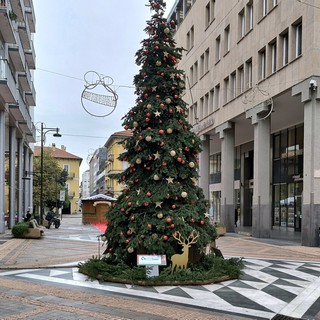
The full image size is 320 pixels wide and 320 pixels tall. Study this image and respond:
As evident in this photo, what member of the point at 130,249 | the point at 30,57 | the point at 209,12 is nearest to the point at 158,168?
the point at 130,249

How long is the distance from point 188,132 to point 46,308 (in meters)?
5.70

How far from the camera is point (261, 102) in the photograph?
25.0 metres

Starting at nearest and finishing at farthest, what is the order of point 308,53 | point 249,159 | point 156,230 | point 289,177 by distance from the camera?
point 156,230
point 308,53
point 289,177
point 249,159

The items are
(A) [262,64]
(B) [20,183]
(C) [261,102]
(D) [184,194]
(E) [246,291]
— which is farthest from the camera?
(B) [20,183]

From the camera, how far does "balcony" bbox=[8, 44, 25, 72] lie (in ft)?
91.5

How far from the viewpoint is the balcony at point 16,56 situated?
1098 inches

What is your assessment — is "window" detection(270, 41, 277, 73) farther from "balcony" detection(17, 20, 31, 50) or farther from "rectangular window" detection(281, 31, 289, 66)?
"balcony" detection(17, 20, 31, 50)

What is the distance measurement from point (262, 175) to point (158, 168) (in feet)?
50.8

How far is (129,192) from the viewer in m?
11.2

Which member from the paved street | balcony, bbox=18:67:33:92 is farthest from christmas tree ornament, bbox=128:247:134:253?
balcony, bbox=18:67:33:92

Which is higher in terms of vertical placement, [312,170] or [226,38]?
[226,38]

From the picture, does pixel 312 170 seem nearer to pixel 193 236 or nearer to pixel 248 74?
pixel 248 74

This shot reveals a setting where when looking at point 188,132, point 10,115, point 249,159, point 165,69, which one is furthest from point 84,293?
point 249,159

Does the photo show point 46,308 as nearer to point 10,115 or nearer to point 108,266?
point 108,266
